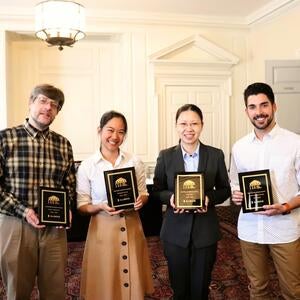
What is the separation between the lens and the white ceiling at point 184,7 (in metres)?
5.37

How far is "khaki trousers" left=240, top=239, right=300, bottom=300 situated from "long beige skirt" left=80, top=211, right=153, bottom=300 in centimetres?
65

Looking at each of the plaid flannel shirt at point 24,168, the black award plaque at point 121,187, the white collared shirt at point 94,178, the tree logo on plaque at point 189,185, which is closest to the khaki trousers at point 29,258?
the plaid flannel shirt at point 24,168

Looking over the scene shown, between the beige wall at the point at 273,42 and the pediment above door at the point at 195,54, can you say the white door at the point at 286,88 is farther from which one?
the pediment above door at the point at 195,54

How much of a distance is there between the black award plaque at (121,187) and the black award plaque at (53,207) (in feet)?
0.79

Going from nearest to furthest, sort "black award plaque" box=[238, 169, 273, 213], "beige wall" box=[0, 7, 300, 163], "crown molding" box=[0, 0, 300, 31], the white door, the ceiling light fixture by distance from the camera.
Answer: "black award plaque" box=[238, 169, 273, 213], the ceiling light fixture, the white door, "crown molding" box=[0, 0, 300, 31], "beige wall" box=[0, 7, 300, 163]

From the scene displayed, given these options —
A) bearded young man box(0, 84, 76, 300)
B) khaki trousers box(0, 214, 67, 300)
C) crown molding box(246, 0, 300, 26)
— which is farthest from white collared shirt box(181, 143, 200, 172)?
crown molding box(246, 0, 300, 26)

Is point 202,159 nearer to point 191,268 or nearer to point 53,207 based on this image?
point 191,268

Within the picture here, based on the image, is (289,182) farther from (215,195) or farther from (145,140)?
(145,140)

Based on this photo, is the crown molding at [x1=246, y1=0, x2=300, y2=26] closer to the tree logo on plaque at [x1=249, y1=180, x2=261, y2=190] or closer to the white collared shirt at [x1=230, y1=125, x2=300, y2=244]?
the white collared shirt at [x1=230, y1=125, x2=300, y2=244]

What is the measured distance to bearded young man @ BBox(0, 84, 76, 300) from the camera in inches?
80.2

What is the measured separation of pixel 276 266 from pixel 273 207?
1.21 feet

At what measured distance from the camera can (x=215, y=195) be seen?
7.21 ft

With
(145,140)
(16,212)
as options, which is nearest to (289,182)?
(16,212)

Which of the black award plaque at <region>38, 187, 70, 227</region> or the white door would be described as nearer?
the black award plaque at <region>38, 187, 70, 227</region>
